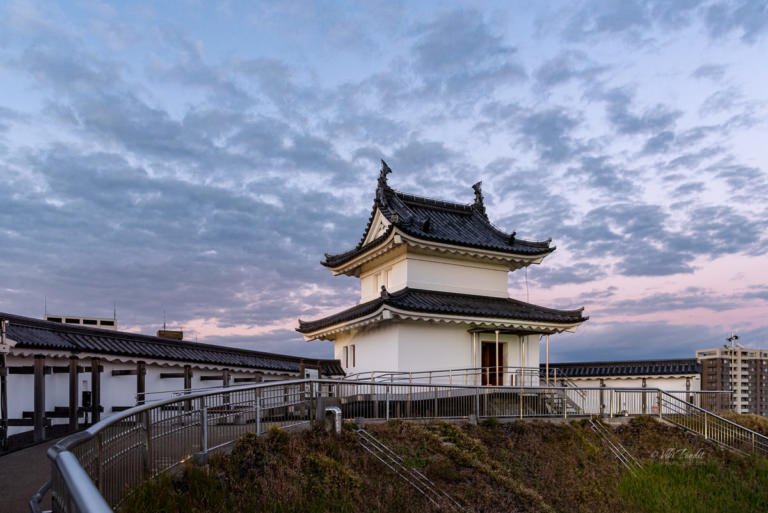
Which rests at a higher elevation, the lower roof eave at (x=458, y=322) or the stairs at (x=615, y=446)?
the lower roof eave at (x=458, y=322)

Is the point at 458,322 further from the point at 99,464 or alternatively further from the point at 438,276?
the point at 99,464

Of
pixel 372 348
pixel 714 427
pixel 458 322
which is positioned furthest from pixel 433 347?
pixel 714 427

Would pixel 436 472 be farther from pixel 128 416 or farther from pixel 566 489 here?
pixel 128 416

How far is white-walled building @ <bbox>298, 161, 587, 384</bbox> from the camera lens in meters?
26.8

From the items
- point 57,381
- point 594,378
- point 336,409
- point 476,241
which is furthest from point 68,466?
point 594,378

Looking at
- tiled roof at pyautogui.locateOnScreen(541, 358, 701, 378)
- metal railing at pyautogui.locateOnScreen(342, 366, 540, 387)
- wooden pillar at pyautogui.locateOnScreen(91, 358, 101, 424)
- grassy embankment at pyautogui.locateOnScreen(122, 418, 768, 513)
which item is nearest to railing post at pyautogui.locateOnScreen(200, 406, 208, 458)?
grassy embankment at pyautogui.locateOnScreen(122, 418, 768, 513)

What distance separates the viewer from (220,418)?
13.0m

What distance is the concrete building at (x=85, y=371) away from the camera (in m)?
16.9

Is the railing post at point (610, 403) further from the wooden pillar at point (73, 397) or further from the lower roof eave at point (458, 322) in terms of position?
the wooden pillar at point (73, 397)

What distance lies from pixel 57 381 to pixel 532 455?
1530 centimetres

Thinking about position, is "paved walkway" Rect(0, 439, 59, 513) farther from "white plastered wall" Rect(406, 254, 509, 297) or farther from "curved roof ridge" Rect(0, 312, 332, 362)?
"white plastered wall" Rect(406, 254, 509, 297)

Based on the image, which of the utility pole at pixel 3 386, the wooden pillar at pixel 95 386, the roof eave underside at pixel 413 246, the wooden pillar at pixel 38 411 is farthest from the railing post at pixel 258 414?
the roof eave underside at pixel 413 246

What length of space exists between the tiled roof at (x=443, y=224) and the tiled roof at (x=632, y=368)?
7.48 m

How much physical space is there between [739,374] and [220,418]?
29.8 metres
